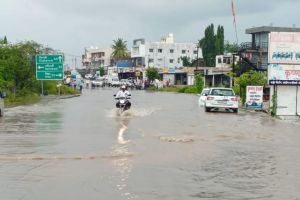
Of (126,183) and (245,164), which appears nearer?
(126,183)

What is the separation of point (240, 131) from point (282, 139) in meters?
2.67

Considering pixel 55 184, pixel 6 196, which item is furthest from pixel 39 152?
pixel 6 196

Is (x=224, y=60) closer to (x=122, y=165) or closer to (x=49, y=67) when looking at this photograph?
(x=49, y=67)

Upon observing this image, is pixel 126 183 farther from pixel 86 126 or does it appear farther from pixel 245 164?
pixel 86 126

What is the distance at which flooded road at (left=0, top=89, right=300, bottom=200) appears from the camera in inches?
384

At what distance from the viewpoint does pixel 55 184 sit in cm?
1025

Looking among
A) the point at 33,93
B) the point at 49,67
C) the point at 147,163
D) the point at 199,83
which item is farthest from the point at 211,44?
the point at 147,163

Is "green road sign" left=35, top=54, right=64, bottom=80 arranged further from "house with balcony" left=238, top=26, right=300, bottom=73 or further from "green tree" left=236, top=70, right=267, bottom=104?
"green tree" left=236, top=70, right=267, bottom=104

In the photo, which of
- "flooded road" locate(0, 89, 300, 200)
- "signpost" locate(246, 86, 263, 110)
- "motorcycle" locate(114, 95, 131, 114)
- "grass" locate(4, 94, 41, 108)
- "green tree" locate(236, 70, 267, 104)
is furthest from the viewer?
"grass" locate(4, 94, 41, 108)

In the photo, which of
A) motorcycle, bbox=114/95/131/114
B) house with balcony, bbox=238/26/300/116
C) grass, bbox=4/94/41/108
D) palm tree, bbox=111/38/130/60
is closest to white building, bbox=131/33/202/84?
palm tree, bbox=111/38/130/60

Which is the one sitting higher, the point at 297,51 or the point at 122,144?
the point at 297,51

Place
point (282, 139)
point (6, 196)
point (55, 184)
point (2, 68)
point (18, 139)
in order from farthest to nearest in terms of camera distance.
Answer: point (2, 68) → point (282, 139) → point (18, 139) → point (55, 184) → point (6, 196)

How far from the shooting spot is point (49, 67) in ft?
210

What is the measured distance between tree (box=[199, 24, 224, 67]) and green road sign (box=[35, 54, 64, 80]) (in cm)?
6468
